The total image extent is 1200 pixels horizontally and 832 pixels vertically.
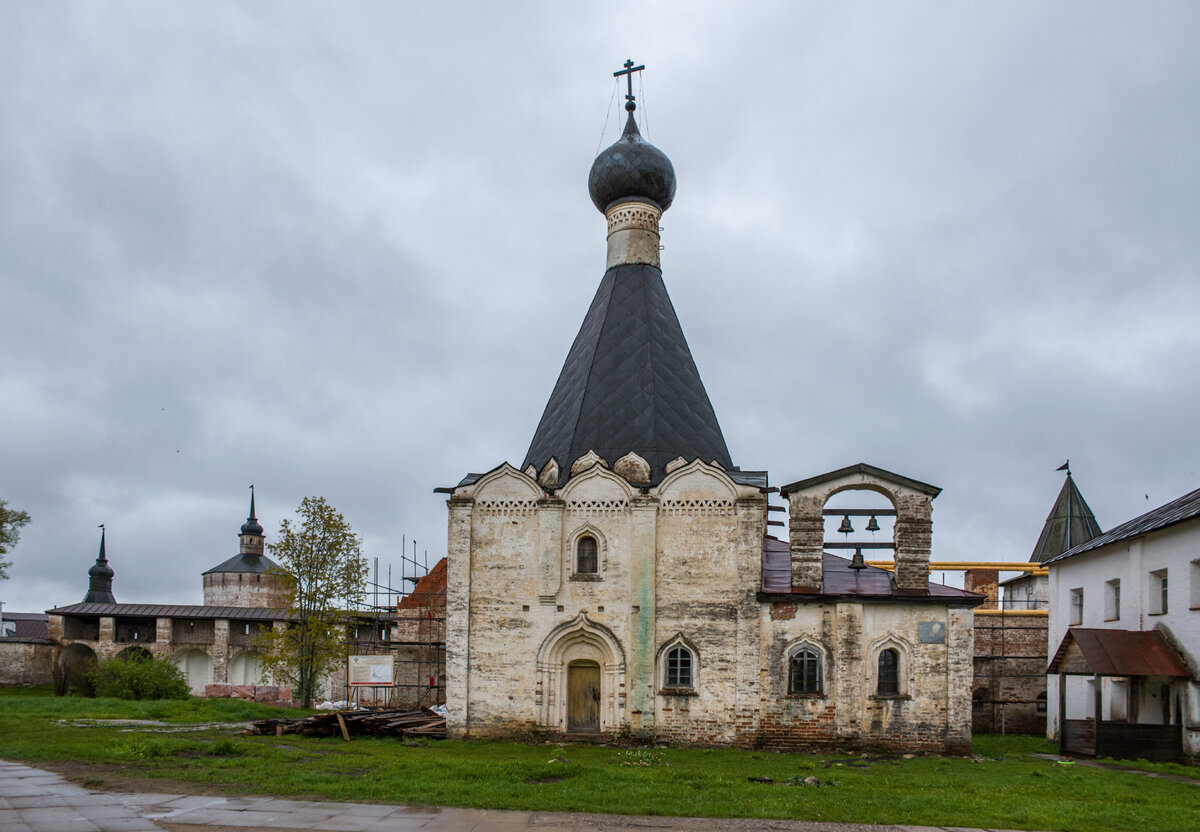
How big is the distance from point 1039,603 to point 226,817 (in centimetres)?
2559

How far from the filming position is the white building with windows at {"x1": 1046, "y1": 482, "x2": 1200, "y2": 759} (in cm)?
1608

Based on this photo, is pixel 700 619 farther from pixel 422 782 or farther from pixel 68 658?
pixel 68 658

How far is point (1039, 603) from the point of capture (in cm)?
2848

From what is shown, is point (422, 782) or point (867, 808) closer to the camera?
point (867, 808)

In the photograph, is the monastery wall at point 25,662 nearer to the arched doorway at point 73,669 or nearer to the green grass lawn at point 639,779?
the arched doorway at point 73,669

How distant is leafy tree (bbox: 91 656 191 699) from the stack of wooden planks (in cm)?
969

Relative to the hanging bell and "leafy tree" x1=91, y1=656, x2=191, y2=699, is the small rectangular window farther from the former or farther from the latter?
"leafy tree" x1=91, y1=656, x2=191, y2=699

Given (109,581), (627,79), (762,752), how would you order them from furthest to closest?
1. (109,581)
2. (627,79)
3. (762,752)

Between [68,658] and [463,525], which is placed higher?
[463,525]

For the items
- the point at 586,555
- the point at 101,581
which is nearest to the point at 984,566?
the point at 586,555

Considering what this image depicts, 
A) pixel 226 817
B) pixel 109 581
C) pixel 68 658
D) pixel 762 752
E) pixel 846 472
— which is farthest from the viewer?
pixel 109 581

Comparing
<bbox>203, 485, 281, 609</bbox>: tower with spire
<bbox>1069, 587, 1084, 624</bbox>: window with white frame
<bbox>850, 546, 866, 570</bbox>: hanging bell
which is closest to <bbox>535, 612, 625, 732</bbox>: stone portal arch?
<bbox>850, 546, 866, 570</bbox>: hanging bell

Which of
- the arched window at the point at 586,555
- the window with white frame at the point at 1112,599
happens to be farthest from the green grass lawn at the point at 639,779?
the window with white frame at the point at 1112,599

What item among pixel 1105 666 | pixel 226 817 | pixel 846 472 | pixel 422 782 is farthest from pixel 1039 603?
pixel 226 817
